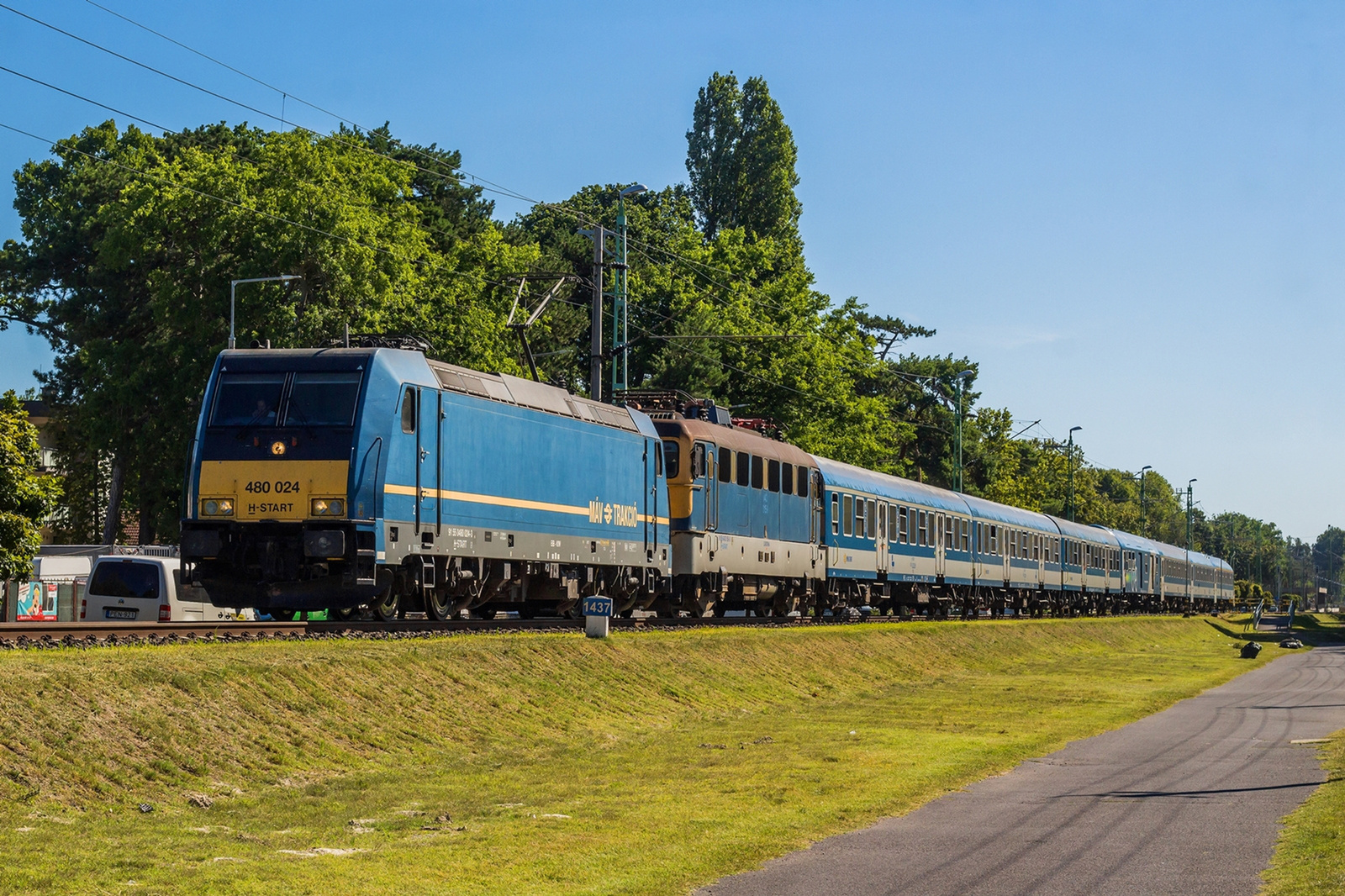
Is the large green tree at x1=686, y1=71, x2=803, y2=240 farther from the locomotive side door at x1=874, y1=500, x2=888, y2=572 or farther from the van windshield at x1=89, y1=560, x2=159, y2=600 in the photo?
the van windshield at x1=89, y1=560, x2=159, y2=600

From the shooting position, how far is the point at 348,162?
59.9 meters

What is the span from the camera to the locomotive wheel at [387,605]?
2381 cm

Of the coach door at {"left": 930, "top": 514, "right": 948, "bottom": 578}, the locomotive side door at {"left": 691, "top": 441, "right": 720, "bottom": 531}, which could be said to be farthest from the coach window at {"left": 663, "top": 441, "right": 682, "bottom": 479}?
the coach door at {"left": 930, "top": 514, "right": 948, "bottom": 578}

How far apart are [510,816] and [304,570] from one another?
8850 millimetres

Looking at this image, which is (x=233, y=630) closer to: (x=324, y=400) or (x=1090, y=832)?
(x=324, y=400)

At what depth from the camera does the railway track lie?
1923 cm

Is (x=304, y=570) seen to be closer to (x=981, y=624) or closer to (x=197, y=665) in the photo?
(x=197, y=665)

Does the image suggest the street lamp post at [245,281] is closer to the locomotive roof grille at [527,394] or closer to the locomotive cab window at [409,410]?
the locomotive roof grille at [527,394]

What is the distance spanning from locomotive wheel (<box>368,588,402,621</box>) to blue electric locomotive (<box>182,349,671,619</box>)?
0.03m

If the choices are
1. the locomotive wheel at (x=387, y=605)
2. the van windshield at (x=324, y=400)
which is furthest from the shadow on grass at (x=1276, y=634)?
the van windshield at (x=324, y=400)

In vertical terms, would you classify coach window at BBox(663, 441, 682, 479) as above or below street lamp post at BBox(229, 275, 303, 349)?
below

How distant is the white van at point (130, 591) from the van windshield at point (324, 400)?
966cm

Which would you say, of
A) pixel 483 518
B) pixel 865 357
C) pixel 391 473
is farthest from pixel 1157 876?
pixel 865 357

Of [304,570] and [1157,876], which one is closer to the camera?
[1157,876]
